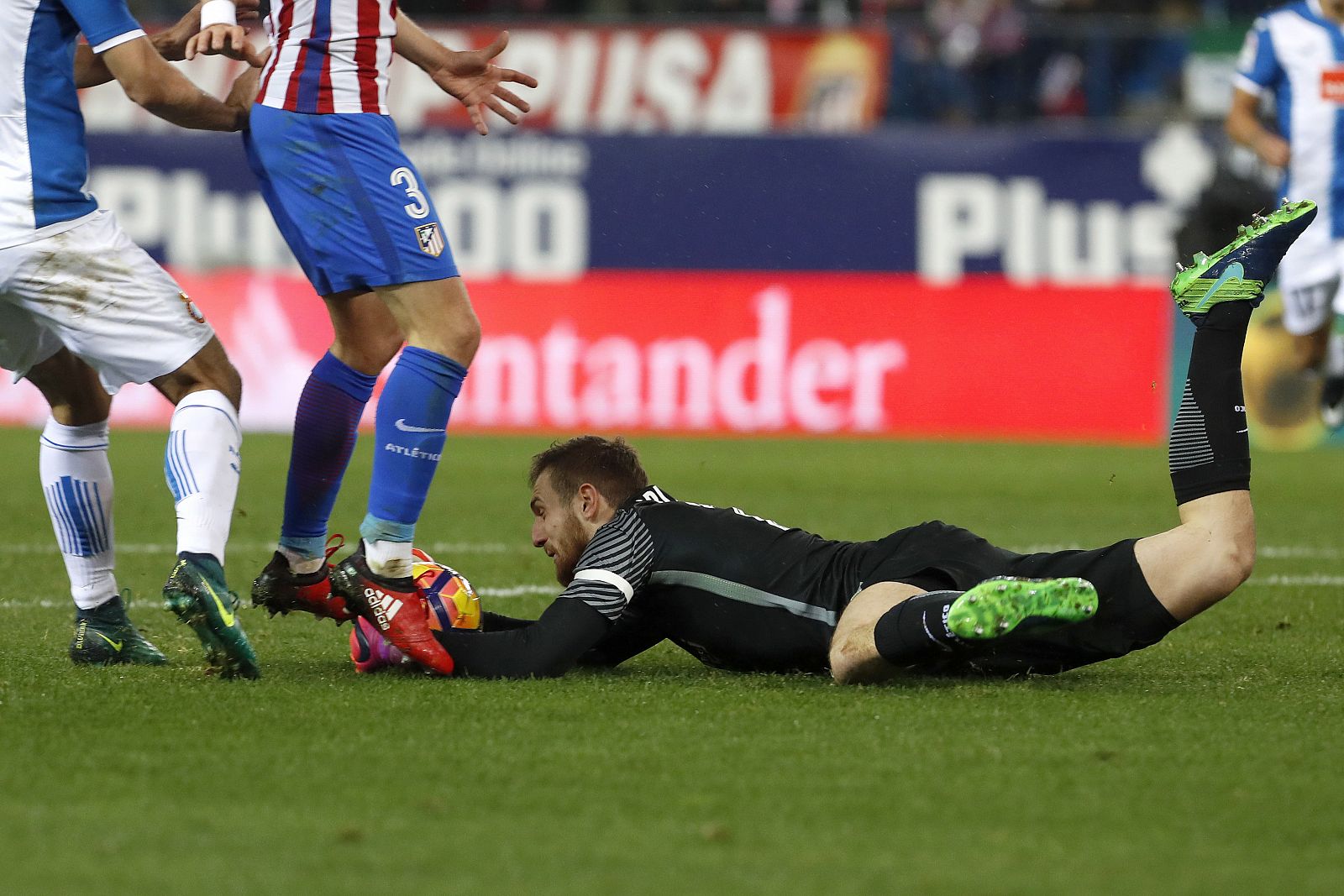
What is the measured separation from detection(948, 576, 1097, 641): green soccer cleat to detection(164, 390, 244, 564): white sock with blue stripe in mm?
1720

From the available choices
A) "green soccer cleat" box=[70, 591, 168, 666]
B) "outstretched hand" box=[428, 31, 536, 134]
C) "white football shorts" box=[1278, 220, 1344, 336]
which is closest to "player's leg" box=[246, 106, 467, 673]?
"outstretched hand" box=[428, 31, 536, 134]

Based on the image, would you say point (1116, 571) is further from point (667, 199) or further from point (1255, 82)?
point (667, 199)

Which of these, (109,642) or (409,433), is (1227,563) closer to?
(409,433)

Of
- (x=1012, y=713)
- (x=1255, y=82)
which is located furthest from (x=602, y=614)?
(x=1255, y=82)

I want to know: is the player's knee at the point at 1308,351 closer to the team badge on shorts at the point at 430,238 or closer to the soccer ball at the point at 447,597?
the soccer ball at the point at 447,597

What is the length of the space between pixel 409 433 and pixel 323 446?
1.63 ft

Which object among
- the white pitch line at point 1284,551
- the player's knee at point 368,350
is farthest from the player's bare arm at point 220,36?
the white pitch line at point 1284,551

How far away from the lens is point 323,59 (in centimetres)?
458

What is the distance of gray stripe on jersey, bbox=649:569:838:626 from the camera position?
4438 mm

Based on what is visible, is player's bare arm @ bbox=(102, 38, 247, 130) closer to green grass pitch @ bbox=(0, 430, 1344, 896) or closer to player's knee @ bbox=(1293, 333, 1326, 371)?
green grass pitch @ bbox=(0, 430, 1344, 896)

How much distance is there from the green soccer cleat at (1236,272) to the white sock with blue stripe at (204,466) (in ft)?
7.59

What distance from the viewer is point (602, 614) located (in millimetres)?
4301

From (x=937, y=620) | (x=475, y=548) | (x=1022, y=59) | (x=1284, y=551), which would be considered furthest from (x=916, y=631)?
(x=1022, y=59)

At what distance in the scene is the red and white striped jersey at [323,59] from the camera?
15.0 ft
